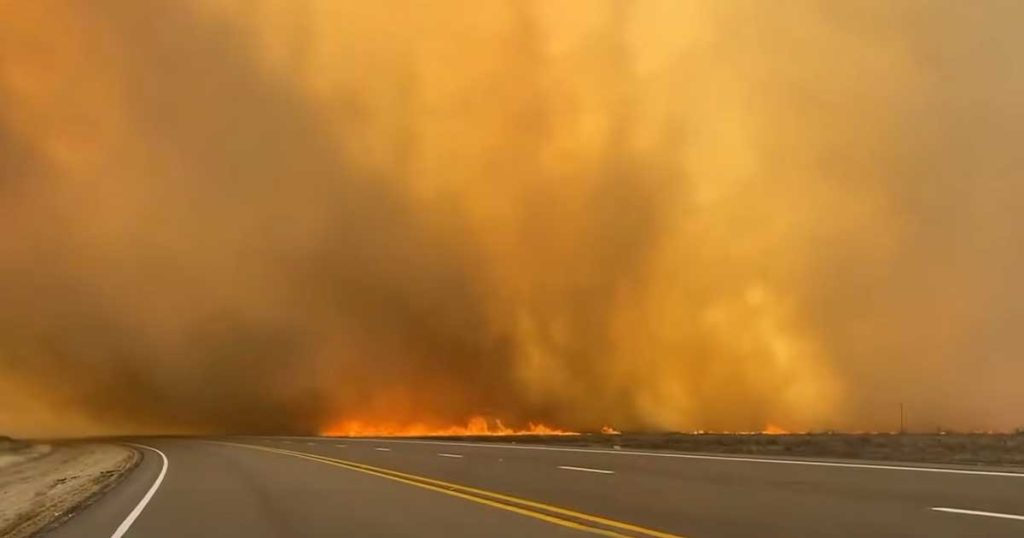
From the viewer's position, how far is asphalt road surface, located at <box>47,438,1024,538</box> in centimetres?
1088

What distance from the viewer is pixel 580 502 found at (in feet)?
45.7

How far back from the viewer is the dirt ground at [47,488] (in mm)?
14973

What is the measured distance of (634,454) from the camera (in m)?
26.0

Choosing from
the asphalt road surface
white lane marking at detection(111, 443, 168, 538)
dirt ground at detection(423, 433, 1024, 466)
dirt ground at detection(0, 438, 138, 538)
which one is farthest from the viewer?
dirt ground at detection(423, 433, 1024, 466)

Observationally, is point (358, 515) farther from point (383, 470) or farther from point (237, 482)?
point (383, 470)

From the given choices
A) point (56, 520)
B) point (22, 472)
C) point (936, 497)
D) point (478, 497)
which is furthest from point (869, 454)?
point (22, 472)

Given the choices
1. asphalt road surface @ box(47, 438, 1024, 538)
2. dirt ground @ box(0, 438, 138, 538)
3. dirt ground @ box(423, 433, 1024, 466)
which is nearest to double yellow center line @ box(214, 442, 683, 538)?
asphalt road surface @ box(47, 438, 1024, 538)

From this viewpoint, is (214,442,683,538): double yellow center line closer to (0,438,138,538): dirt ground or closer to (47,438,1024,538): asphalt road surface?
(47,438,1024,538): asphalt road surface

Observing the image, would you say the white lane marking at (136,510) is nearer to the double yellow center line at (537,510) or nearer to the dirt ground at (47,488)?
the dirt ground at (47,488)

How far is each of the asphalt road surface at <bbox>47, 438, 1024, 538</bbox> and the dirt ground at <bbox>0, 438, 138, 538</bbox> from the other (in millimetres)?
657

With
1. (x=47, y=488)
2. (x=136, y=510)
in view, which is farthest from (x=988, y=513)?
(x=47, y=488)

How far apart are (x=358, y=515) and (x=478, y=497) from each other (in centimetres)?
272

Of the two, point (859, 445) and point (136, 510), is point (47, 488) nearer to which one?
point (136, 510)

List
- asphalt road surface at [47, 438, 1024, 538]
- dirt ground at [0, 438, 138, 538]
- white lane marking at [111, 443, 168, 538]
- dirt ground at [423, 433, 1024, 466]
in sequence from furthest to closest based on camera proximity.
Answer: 1. dirt ground at [423, 433, 1024, 466]
2. dirt ground at [0, 438, 138, 538]
3. white lane marking at [111, 443, 168, 538]
4. asphalt road surface at [47, 438, 1024, 538]
